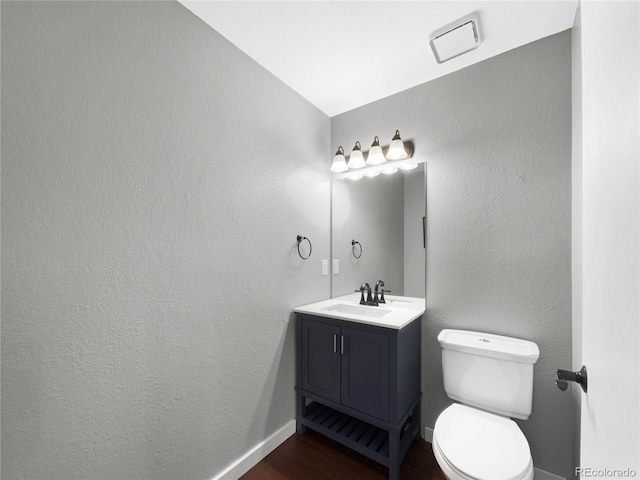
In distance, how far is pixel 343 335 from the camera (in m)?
1.75

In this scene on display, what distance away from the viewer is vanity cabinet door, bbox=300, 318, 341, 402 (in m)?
1.78

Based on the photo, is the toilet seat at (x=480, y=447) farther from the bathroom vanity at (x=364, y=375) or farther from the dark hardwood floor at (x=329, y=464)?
the dark hardwood floor at (x=329, y=464)

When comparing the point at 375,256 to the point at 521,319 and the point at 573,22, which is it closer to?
the point at 521,319

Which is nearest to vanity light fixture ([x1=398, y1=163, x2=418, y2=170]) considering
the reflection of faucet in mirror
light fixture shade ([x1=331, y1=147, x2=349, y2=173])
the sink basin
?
light fixture shade ([x1=331, y1=147, x2=349, y2=173])

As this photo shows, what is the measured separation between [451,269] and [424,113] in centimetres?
110

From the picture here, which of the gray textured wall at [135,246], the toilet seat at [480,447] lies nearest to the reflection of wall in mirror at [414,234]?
the toilet seat at [480,447]

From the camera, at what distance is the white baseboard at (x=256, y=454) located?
152 centimetres

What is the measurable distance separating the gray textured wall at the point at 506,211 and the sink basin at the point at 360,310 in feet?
1.03

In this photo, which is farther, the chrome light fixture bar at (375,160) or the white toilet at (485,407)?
the chrome light fixture bar at (375,160)

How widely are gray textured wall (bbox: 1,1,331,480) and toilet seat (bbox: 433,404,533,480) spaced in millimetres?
1052

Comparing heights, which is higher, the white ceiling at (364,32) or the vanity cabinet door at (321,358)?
the white ceiling at (364,32)

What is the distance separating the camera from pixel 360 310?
2066 millimetres

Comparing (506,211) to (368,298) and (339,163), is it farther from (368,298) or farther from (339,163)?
(339,163)

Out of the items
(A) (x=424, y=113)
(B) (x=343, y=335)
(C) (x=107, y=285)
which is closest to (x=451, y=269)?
(B) (x=343, y=335)
